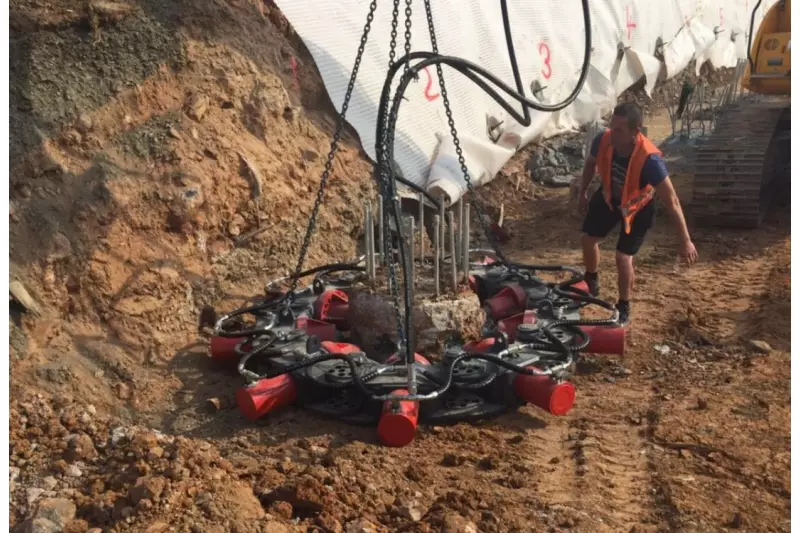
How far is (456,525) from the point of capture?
342cm

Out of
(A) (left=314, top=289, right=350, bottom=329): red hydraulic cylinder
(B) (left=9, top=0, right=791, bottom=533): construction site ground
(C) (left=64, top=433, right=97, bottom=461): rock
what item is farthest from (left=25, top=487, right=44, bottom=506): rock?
(A) (left=314, top=289, right=350, bottom=329): red hydraulic cylinder

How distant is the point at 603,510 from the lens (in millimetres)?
3668

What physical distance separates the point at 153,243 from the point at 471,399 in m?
2.42

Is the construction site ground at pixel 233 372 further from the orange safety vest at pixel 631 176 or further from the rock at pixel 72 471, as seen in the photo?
the orange safety vest at pixel 631 176

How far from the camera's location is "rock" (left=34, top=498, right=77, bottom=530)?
337cm

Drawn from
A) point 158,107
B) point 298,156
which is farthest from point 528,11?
point 158,107

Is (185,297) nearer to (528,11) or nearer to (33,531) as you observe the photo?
(33,531)

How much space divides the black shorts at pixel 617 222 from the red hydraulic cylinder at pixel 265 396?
2500 mm

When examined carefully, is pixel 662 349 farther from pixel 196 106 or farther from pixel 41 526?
pixel 41 526

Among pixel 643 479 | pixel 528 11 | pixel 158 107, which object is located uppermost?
pixel 528 11

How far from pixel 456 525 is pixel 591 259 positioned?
3309mm

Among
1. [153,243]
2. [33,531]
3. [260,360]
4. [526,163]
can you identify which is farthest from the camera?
[526,163]

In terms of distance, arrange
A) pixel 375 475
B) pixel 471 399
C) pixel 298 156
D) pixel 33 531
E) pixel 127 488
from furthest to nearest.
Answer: pixel 298 156 < pixel 471 399 < pixel 375 475 < pixel 127 488 < pixel 33 531

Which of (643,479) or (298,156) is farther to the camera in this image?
(298,156)
